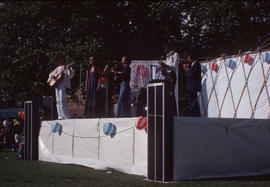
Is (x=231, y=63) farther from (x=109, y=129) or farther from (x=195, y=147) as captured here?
(x=195, y=147)

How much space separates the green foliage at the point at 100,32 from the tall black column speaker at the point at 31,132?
4.95 metres

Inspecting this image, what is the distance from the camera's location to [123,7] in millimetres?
17391

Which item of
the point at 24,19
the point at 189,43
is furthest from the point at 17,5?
the point at 189,43

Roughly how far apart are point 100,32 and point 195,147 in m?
10.5

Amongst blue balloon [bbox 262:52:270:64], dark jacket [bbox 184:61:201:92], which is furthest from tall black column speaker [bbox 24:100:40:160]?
blue balloon [bbox 262:52:270:64]

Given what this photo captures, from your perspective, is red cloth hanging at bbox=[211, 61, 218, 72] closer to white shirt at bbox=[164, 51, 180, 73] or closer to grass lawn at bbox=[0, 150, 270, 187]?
white shirt at bbox=[164, 51, 180, 73]

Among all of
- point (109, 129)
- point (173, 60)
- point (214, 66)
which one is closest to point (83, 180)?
point (109, 129)

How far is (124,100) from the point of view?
8.72m

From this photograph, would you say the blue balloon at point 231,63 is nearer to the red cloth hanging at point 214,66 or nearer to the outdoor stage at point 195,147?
the red cloth hanging at point 214,66

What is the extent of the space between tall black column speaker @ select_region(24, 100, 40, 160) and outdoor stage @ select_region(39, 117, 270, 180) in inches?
91.1

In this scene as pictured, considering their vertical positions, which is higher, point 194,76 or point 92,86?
point 194,76

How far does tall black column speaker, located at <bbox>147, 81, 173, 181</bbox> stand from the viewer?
6.52 metres

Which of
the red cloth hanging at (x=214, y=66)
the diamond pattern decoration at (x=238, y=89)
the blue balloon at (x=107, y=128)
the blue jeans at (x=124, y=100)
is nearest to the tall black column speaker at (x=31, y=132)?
the blue jeans at (x=124, y=100)

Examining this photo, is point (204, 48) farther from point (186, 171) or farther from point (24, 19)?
point (186, 171)
